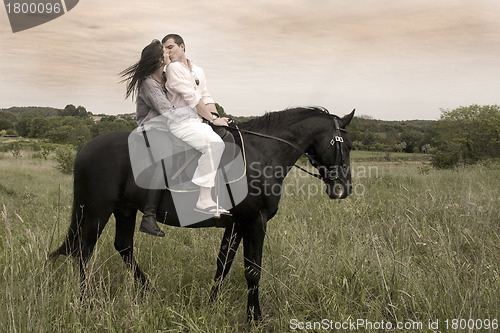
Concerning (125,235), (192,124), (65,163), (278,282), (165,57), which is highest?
(165,57)

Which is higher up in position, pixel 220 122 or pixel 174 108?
pixel 174 108

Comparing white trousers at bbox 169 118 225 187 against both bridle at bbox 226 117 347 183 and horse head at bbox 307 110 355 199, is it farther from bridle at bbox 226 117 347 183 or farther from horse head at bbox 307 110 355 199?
horse head at bbox 307 110 355 199

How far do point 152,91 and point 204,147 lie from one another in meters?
0.84

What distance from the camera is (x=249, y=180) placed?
4.17m

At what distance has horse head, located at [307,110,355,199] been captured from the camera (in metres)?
4.48

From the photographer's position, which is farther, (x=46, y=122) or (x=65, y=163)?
(x=46, y=122)

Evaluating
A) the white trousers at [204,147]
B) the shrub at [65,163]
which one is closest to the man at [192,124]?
the white trousers at [204,147]

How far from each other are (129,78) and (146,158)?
3.15ft

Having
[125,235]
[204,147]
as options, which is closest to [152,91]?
[204,147]

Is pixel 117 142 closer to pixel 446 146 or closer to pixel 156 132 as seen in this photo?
pixel 156 132

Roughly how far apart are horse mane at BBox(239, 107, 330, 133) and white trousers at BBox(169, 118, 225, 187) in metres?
0.58

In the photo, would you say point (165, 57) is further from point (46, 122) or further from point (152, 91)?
point (46, 122)

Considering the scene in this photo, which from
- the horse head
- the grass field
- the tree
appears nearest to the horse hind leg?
the grass field

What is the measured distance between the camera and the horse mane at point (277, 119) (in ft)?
14.7
